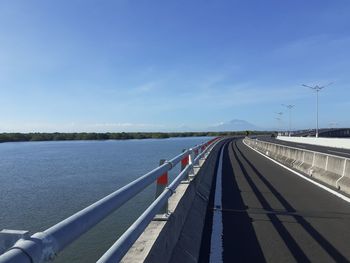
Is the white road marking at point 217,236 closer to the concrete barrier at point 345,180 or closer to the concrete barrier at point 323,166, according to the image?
the concrete barrier at point 345,180

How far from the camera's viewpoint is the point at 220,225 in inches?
332

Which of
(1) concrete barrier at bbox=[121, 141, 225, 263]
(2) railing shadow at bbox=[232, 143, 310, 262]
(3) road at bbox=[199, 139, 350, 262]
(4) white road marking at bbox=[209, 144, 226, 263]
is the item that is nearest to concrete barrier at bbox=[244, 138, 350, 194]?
(3) road at bbox=[199, 139, 350, 262]

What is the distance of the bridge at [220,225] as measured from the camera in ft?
9.07

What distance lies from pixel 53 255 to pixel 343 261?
16.1 feet

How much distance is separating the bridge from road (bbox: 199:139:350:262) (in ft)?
0.05

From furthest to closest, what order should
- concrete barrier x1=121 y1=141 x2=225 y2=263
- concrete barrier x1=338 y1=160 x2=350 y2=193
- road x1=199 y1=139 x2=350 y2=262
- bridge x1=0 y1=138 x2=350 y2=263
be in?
concrete barrier x1=338 y1=160 x2=350 y2=193 → road x1=199 y1=139 x2=350 y2=262 → concrete barrier x1=121 y1=141 x2=225 y2=263 → bridge x1=0 y1=138 x2=350 y2=263

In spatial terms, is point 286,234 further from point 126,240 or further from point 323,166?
point 323,166

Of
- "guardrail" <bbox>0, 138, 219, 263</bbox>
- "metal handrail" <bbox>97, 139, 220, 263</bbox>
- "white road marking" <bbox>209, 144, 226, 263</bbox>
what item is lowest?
"white road marking" <bbox>209, 144, 226, 263</bbox>

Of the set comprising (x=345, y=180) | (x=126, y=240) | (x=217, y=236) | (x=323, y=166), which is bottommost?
(x=217, y=236)

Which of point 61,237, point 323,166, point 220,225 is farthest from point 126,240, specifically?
point 323,166

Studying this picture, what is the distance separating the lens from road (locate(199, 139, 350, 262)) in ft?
21.3

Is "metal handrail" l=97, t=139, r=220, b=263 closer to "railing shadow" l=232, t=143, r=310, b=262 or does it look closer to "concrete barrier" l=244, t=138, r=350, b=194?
"railing shadow" l=232, t=143, r=310, b=262

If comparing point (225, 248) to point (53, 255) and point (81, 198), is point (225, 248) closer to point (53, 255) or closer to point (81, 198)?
point (53, 255)

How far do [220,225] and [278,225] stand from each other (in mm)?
1102
